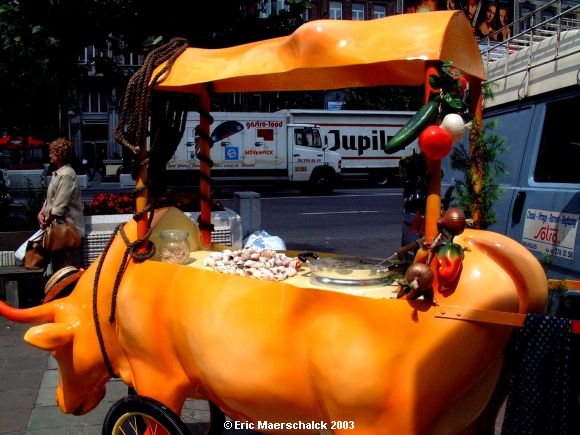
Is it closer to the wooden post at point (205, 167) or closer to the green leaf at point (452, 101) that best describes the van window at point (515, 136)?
the wooden post at point (205, 167)

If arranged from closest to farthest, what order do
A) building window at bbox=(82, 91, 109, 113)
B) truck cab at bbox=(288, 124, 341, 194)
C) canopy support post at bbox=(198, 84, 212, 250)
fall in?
canopy support post at bbox=(198, 84, 212, 250), truck cab at bbox=(288, 124, 341, 194), building window at bbox=(82, 91, 109, 113)

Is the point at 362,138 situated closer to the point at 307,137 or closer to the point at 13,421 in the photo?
the point at 307,137

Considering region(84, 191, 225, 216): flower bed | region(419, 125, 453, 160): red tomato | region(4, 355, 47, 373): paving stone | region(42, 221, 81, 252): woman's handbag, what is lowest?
region(4, 355, 47, 373): paving stone

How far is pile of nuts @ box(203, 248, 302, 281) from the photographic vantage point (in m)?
2.99

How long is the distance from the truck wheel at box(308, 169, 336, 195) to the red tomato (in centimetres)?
2060

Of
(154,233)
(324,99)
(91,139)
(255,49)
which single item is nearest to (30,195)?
(154,233)

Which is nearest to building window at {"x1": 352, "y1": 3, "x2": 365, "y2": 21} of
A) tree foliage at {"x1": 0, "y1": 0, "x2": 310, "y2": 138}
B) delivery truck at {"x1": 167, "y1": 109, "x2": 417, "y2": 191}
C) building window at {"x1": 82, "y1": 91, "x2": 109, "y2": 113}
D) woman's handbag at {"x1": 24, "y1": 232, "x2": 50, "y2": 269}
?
building window at {"x1": 82, "y1": 91, "x2": 109, "y2": 113}

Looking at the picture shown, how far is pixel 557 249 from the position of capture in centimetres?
403

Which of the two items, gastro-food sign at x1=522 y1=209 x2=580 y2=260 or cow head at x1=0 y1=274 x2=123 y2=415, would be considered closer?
cow head at x1=0 y1=274 x2=123 y2=415

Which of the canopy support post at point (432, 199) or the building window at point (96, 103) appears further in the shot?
the building window at point (96, 103)

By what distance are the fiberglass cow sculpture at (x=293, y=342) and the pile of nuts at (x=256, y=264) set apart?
175mm

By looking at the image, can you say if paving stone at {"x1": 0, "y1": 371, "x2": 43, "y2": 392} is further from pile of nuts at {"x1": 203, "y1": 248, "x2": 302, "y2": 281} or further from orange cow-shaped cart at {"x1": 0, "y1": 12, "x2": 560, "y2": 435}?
pile of nuts at {"x1": 203, "y1": 248, "x2": 302, "y2": 281}

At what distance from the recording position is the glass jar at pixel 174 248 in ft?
10.9

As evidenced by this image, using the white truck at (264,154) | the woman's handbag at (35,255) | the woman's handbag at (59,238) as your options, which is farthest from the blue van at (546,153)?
the white truck at (264,154)
